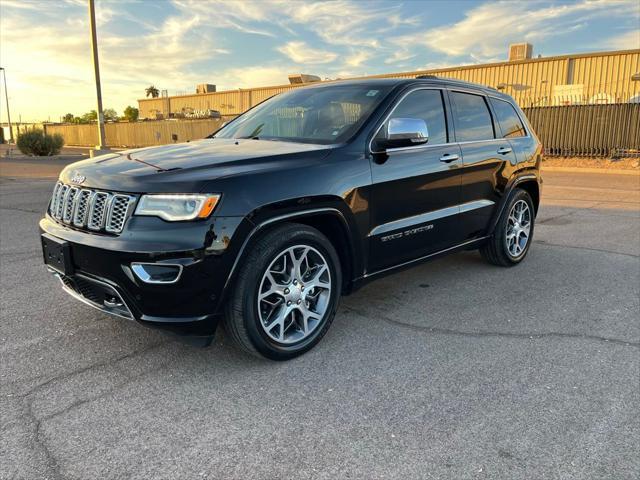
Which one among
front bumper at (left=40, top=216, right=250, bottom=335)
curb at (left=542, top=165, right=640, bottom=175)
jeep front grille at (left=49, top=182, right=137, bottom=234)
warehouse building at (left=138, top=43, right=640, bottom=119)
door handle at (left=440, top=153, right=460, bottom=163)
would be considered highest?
warehouse building at (left=138, top=43, right=640, bottom=119)

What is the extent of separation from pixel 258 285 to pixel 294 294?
339 millimetres

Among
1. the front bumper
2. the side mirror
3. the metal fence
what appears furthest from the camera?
the metal fence

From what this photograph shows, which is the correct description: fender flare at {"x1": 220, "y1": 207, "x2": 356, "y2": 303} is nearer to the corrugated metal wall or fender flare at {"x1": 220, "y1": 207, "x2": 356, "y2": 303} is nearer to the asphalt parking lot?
the asphalt parking lot

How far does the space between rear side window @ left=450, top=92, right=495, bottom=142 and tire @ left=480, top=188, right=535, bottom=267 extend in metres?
0.79

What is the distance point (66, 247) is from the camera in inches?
123

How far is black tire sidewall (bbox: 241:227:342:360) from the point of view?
3.04m

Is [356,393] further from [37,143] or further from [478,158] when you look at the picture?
[37,143]

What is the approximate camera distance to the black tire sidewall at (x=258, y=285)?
3045 mm

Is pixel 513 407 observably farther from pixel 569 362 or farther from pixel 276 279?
pixel 276 279

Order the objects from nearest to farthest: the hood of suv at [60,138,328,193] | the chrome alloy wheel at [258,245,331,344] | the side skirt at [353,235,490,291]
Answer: the hood of suv at [60,138,328,193] < the chrome alloy wheel at [258,245,331,344] < the side skirt at [353,235,490,291]

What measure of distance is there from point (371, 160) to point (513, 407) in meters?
1.84

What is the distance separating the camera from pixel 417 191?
408 cm

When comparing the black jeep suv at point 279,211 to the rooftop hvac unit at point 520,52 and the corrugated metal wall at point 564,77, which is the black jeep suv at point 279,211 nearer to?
the corrugated metal wall at point 564,77

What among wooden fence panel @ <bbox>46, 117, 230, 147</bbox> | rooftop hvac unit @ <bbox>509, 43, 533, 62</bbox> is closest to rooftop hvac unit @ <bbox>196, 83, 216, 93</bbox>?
wooden fence panel @ <bbox>46, 117, 230, 147</bbox>
